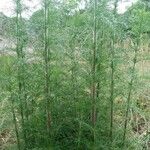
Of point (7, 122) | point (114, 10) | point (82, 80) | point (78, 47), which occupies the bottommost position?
point (7, 122)

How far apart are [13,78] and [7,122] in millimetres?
642

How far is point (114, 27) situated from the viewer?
491 centimetres

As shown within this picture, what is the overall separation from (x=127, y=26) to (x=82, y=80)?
0.80 meters

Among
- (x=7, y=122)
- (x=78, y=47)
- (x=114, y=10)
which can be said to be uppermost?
(x=114, y=10)

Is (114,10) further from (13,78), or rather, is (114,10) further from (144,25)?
(13,78)

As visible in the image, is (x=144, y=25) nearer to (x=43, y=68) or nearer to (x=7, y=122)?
(x=43, y=68)

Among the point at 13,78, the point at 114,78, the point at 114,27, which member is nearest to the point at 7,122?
the point at 13,78

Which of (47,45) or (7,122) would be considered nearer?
(47,45)

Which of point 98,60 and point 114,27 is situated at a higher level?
point 114,27

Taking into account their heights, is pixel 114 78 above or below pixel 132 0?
below

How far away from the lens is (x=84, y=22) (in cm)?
519

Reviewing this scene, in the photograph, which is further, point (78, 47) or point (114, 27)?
point (78, 47)

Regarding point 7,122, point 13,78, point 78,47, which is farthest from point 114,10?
point 7,122

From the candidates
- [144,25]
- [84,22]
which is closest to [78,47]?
[84,22]
